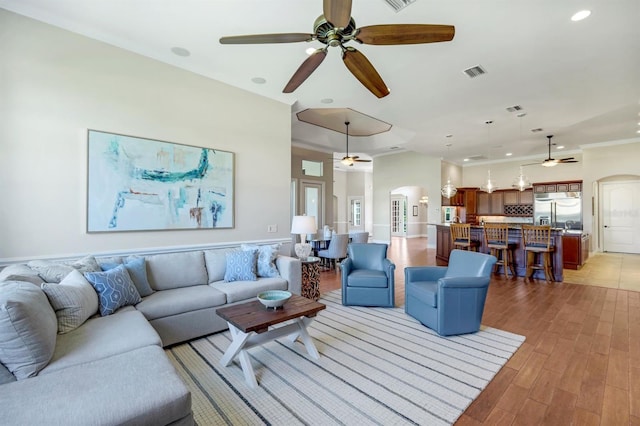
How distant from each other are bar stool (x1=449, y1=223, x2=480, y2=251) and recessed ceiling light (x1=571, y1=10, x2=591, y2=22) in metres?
4.12

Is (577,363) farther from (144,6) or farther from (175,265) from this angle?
(144,6)

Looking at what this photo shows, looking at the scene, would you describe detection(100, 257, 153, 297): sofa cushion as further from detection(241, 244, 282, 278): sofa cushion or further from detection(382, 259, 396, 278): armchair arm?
detection(382, 259, 396, 278): armchair arm

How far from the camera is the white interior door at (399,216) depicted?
14.6 metres

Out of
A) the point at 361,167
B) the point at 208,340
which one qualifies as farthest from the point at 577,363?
the point at 361,167

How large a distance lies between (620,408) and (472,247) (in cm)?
485

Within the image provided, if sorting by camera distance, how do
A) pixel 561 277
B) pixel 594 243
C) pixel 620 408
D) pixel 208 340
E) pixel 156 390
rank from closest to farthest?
1. pixel 156 390
2. pixel 620 408
3. pixel 208 340
4. pixel 561 277
5. pixel 594 243

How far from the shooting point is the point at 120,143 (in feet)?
10.7

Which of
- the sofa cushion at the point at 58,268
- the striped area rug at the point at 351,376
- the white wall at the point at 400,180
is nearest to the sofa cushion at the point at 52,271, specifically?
the sofa cushion at the point at 58,268

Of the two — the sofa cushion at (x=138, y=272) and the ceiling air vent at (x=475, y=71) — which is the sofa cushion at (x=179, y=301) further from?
the ceiling air vent at (x=475, y=71)

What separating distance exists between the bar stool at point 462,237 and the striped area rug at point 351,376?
344 cm

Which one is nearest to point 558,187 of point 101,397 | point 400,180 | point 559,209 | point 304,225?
point 559,209

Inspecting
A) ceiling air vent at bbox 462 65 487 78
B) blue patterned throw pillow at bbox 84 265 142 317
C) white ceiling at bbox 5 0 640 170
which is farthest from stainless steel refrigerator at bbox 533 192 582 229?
blue patterned throw pillow at bbox 84 265 142 317

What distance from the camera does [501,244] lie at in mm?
5730

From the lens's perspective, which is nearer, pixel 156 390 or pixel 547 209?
pixel 156 390
